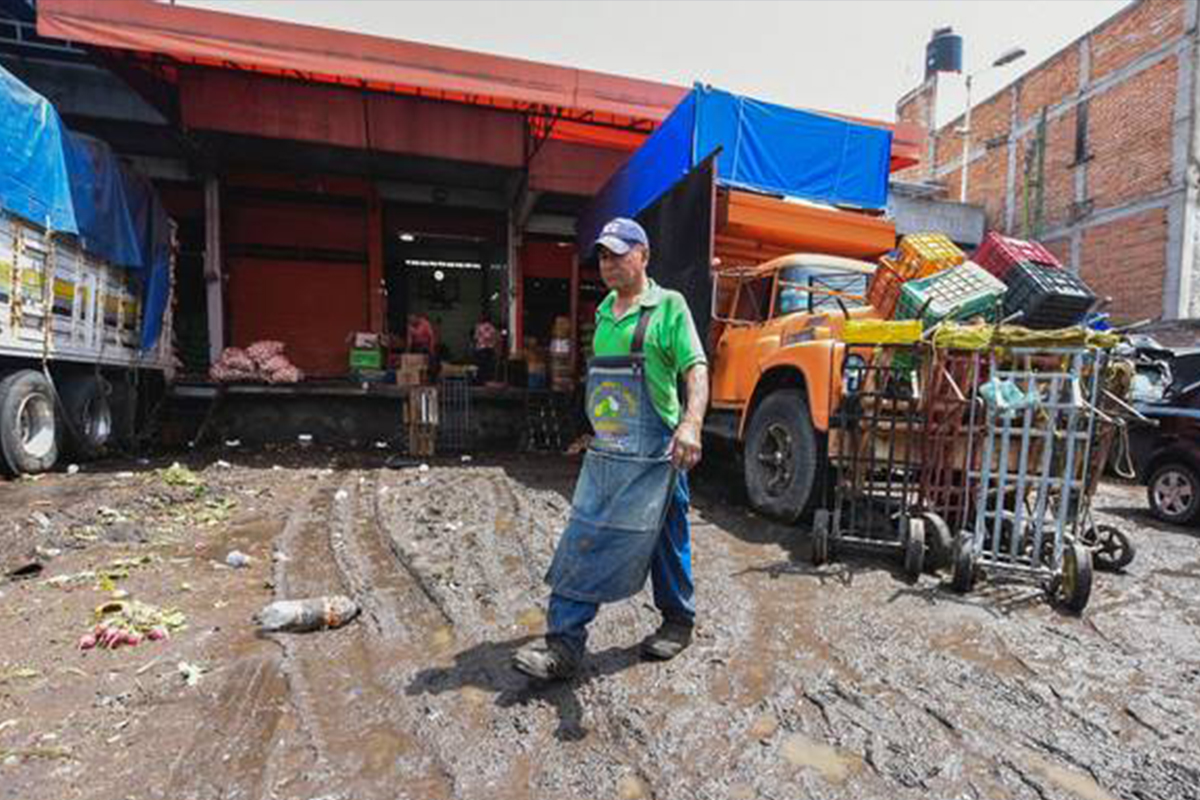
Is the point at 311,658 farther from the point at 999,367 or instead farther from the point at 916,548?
the point at 999,367

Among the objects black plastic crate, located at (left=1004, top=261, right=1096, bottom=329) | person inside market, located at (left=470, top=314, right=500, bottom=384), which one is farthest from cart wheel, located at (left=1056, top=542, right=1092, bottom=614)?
person inside market, located at (left=470, top=314, right=500, bottom=384)

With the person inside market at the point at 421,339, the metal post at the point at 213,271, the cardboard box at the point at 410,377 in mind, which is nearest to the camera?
the cardboard box at the point at 410,377

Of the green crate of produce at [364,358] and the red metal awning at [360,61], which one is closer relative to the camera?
the red metal awning at [360,61]

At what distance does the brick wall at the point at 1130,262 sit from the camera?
1287 centimetres

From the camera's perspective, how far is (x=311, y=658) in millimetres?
2771

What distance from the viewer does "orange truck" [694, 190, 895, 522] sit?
188 inches

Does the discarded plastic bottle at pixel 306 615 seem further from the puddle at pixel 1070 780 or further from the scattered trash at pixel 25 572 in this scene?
the puddle at pixel 1070 780

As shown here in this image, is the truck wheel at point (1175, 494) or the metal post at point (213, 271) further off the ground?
the metal post at point (213, 271)

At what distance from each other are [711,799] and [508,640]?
1347 mm

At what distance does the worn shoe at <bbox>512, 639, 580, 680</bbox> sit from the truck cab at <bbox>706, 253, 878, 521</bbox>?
280cm

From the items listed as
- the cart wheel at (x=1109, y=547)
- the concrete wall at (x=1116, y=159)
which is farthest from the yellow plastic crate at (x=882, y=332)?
the concrete wall at (x=1116, y=159)

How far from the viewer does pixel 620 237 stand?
252 cm

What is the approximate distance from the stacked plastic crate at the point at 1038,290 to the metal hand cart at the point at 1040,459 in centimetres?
77

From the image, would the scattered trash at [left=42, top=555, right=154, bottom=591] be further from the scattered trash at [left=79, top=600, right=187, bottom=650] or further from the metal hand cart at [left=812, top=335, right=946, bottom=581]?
the metal hand cart at [left=812, top=335, right=946, bottom=581]
